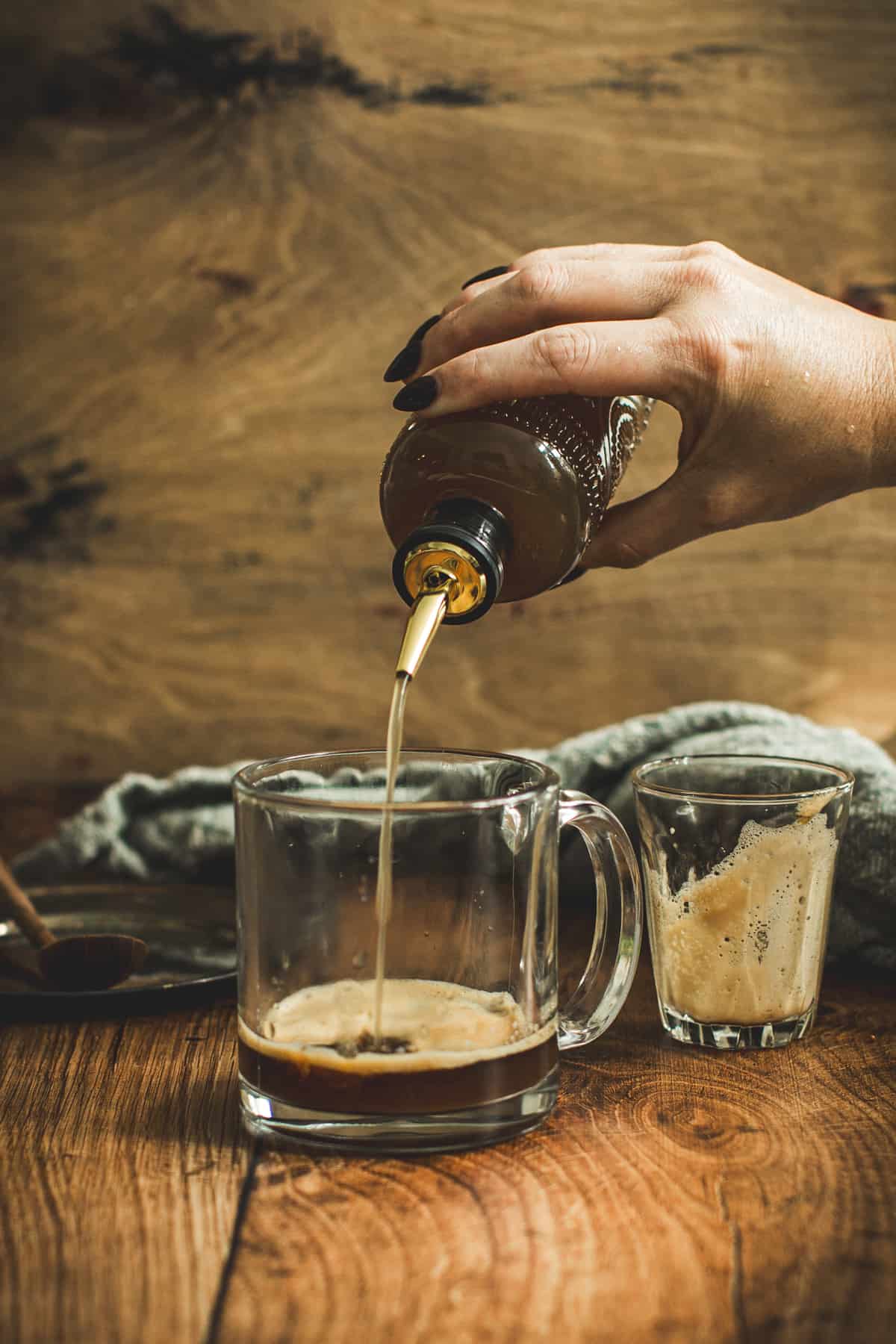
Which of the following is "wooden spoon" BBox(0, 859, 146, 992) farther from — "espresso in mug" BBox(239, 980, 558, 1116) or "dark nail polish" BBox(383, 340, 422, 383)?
"dark nail polish" BBox(383, 340, 422, 383)

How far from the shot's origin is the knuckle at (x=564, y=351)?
67cm

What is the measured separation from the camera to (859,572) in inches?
57.9

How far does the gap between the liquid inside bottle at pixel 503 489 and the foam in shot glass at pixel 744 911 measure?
141mm

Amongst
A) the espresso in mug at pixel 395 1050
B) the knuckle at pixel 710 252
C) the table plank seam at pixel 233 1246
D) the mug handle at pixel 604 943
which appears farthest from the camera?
the knuckle at pixel 710 252

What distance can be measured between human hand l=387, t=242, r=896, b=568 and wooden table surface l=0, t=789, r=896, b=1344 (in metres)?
0.32

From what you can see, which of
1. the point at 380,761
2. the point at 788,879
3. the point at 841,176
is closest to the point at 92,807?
the point at 380,761

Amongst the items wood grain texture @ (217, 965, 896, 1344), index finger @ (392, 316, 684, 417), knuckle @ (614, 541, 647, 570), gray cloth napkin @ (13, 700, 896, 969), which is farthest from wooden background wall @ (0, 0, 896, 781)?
wood grain texture @ (217, 965, 896, 1344)

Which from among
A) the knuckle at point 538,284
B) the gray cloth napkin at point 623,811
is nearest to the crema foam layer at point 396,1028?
the gray cloth napkin at point 623,811

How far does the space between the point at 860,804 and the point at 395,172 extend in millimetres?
943

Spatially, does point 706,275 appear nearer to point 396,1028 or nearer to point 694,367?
point 694,367

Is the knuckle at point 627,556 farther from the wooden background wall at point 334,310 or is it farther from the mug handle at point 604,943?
the wooden background wall at point 334,310

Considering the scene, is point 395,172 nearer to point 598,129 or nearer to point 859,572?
point 598,129

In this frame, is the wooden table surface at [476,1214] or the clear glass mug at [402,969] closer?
the wooden table surface at [476,1214]

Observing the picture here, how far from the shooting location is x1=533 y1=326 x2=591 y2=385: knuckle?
665 millimetres
